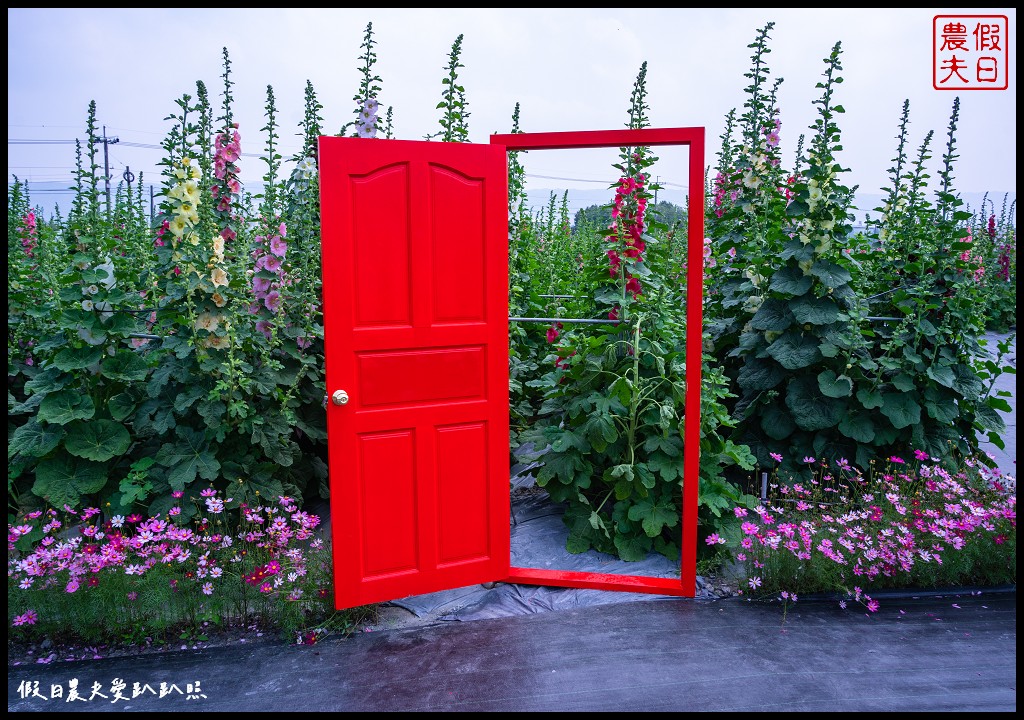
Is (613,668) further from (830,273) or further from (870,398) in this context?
(830,273)

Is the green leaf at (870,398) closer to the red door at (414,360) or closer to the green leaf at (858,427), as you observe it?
the green leaf at (858,427)

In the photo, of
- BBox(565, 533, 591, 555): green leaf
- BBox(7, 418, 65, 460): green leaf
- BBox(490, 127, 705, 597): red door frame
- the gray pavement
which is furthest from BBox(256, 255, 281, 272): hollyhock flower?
BBox(565, 533, 591, 555): green leaf

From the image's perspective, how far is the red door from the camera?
282 cm

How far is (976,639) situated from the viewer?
2812 millimetres

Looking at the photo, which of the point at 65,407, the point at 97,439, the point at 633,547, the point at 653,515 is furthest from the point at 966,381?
the point at 65,407

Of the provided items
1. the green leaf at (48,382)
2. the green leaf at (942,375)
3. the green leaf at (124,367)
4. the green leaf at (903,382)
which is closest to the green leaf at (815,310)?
the green leaf at (903,382)

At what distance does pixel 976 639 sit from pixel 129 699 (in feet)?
11.3

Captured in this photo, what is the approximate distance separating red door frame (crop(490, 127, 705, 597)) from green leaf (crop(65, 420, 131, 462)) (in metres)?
2.09

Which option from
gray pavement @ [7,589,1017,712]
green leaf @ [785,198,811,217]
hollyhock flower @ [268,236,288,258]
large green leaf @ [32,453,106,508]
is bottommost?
gray pavement @ [7,589,1017,712]

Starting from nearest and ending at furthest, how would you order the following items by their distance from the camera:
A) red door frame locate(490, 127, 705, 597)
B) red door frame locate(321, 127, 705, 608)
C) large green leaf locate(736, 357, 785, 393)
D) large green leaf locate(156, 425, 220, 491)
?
red door frame locate(321, 127, 705, 608) < red door frame locate(490, 127, 705, 597) < large green leaf locate(156, 425, 220, 491) < large green leaf locate(736, 357, 785, 393)

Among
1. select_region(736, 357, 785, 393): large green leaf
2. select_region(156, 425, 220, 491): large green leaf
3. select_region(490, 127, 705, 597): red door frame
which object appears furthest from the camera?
select_region(736, 357, 785, 393): large green leaf

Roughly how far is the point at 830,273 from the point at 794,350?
476mm

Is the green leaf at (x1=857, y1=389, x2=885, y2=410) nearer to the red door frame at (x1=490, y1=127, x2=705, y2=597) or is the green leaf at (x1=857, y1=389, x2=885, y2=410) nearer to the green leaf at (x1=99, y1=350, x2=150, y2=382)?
the red door frame at (x1=490, y1=127, x2=705, y2=597)

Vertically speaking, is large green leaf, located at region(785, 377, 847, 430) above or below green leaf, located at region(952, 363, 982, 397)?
below
